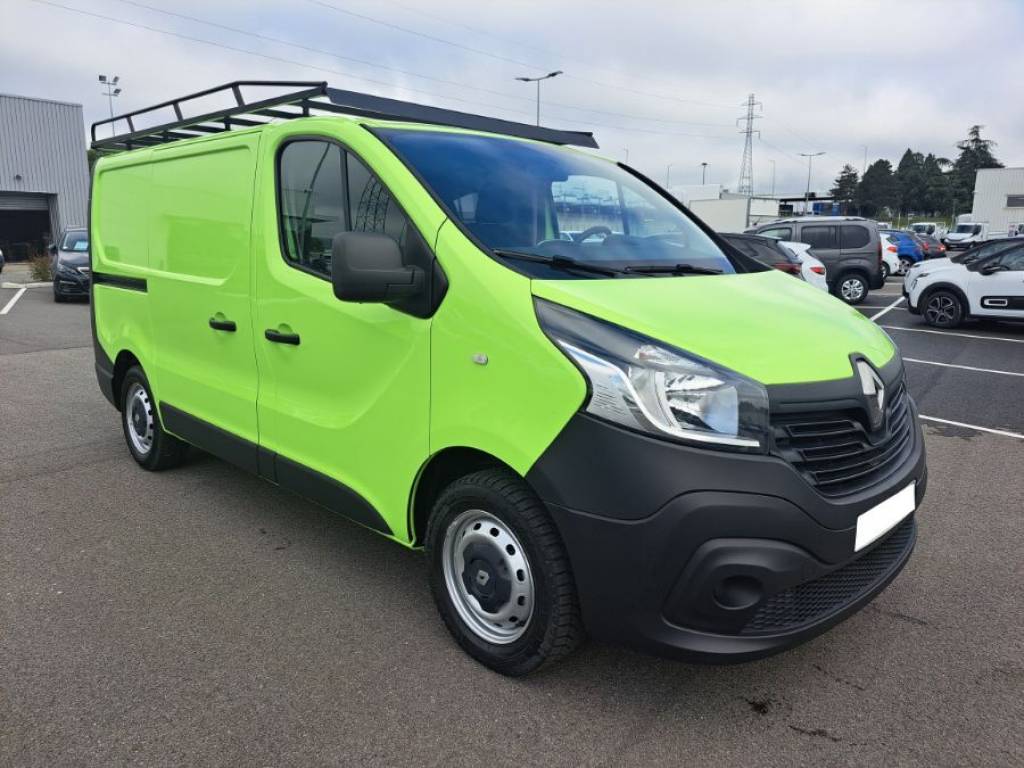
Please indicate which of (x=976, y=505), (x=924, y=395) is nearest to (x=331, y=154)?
(x=976, y=505)

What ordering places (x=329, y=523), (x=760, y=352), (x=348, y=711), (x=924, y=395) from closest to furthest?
(x=760, y=352) < (x=348, y=711) < (x=329, y=523) < (x=924, y=395)

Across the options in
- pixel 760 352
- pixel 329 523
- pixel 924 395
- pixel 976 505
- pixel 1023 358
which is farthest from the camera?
pixel 1023 358

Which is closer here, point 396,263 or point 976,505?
point 396,263

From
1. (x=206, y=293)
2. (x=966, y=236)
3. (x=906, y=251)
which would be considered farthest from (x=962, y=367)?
(x=966, y=236)

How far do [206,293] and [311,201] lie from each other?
0.95 m

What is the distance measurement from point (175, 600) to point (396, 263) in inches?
71.8

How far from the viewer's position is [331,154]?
313 cm

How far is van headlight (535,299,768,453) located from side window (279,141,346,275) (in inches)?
55.4

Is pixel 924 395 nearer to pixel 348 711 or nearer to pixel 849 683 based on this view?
pixel 849 683

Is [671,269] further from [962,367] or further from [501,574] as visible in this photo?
[962,367]

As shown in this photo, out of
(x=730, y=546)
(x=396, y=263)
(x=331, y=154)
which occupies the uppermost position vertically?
(x=331, y=154)

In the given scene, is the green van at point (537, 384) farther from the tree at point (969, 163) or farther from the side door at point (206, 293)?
the tree at point (969, 163)

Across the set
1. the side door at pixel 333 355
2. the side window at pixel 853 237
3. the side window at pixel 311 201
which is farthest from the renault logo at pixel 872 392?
the side window at pixel 853 237

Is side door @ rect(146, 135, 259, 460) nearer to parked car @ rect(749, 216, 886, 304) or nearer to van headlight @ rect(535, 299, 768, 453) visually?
van headlight @ rect(535, 299, 768, 453)
